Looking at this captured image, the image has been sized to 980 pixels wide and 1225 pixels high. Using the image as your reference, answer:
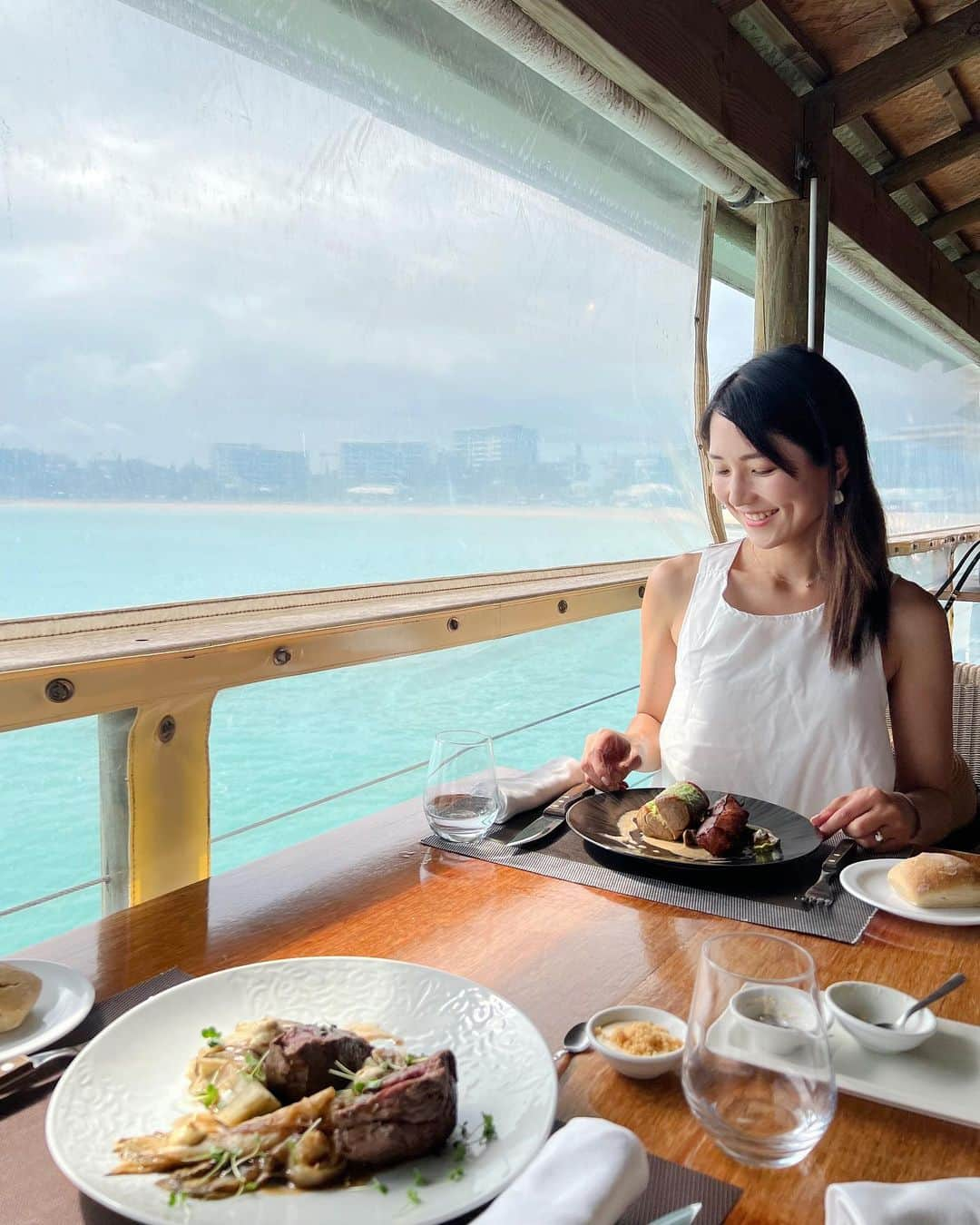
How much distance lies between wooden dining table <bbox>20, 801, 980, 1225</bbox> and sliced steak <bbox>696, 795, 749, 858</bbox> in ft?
0.41

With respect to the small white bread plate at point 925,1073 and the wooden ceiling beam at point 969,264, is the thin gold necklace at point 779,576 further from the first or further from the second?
the wooden ceiling beam at point 969,264

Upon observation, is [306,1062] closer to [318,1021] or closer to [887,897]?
[318,1021]

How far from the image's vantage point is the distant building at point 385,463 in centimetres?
226

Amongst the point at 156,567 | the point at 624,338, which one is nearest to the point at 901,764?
the point at 156,567

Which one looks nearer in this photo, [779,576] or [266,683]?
[779,576]

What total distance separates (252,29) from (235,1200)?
1.99 metres

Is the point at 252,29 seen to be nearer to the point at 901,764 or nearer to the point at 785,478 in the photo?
the point at 785,478

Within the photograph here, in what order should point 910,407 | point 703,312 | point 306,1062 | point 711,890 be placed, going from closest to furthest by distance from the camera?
1. point 306,1062
2. point 711,890
3. point 703,312
4. point 910,407

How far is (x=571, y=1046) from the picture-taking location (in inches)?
32.5

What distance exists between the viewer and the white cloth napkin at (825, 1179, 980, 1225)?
593 millimetres

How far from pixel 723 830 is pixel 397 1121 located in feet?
2.28

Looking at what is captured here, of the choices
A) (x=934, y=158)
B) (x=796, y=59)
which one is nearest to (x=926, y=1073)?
(x=796, y=59)

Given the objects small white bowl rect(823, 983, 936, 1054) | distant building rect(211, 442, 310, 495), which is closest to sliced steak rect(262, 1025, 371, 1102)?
small white bowl rect(823, 983, 936, 1054)

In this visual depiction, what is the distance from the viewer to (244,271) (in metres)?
1.92
